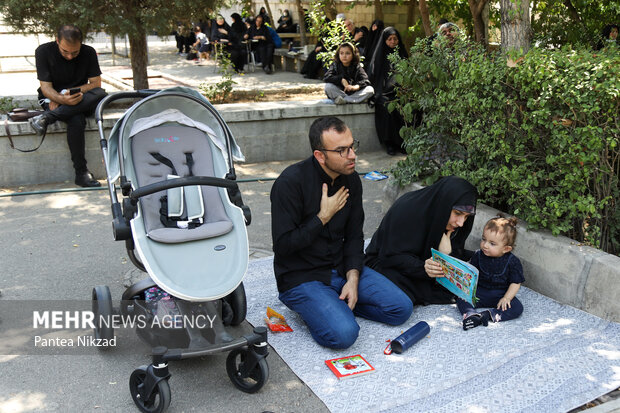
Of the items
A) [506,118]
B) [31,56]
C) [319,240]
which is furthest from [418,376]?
[31,56]

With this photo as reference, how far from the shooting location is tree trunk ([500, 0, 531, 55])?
5590 mm

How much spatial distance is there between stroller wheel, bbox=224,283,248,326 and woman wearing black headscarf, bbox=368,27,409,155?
519 cm

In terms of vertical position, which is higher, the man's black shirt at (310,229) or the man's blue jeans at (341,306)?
the man's black shirt at (310,229)

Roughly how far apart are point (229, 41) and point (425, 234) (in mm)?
14234

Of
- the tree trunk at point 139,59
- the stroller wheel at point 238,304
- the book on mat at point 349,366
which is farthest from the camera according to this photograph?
the tree trunk at point 139,59

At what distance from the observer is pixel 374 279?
4.48m

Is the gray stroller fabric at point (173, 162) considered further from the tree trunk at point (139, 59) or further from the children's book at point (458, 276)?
the tree trunk at point (139, 59)

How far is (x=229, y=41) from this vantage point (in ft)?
58.0

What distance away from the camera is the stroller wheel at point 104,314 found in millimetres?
3904

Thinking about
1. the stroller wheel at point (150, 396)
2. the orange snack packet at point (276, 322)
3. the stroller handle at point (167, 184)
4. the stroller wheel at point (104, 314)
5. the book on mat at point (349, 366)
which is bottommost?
the book on mat at point (349, 366)

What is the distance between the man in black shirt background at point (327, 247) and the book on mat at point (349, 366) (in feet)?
0.34

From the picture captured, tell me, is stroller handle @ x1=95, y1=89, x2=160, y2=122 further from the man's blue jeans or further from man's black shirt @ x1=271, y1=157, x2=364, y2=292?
the man's blue jeans

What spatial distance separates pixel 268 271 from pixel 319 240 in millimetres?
1133

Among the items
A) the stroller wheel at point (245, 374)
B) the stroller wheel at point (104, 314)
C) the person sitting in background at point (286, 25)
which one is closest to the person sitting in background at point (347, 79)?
the stroller wheel at point (104, 314)
